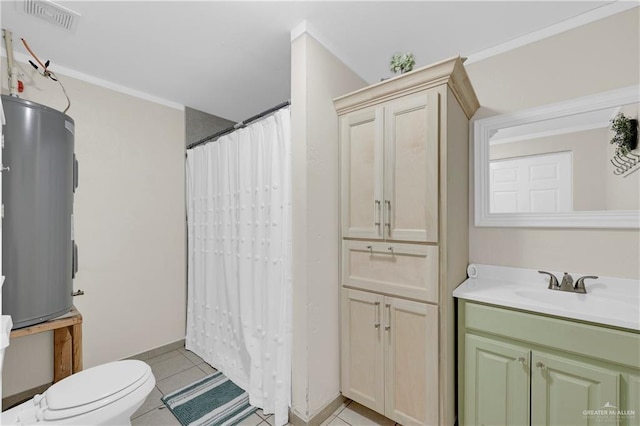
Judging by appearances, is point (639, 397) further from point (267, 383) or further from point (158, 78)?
point (158, 78)

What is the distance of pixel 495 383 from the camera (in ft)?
4.64

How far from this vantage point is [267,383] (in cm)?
182

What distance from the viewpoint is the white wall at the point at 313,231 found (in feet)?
5.36

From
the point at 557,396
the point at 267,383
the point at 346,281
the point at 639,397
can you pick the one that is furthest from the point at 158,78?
the point at 639,397

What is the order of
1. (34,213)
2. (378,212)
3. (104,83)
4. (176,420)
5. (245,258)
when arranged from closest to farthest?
(34,213), (378,212), (176,420), (245,258), (104,83)

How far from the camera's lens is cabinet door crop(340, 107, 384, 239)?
164 cm

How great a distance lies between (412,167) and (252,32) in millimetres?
1282

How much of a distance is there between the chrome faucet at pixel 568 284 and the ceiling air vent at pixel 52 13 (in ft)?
10.3

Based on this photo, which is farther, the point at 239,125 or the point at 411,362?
the point at 239,125

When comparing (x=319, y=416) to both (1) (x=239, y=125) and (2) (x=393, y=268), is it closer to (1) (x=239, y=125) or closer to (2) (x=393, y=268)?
(2) (x=393, y=268)

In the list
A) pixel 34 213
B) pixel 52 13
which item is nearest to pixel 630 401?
pixel 34 213

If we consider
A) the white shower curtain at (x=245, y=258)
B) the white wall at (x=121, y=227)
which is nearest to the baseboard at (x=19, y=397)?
the white wall at (x=121, y=227)

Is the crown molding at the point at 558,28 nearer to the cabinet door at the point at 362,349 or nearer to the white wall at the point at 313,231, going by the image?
the white wall at the point at 313,231

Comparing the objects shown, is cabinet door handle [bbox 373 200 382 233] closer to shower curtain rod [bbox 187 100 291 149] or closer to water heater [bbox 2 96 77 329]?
shower curtain rod [bbox 187 100 291 149]
